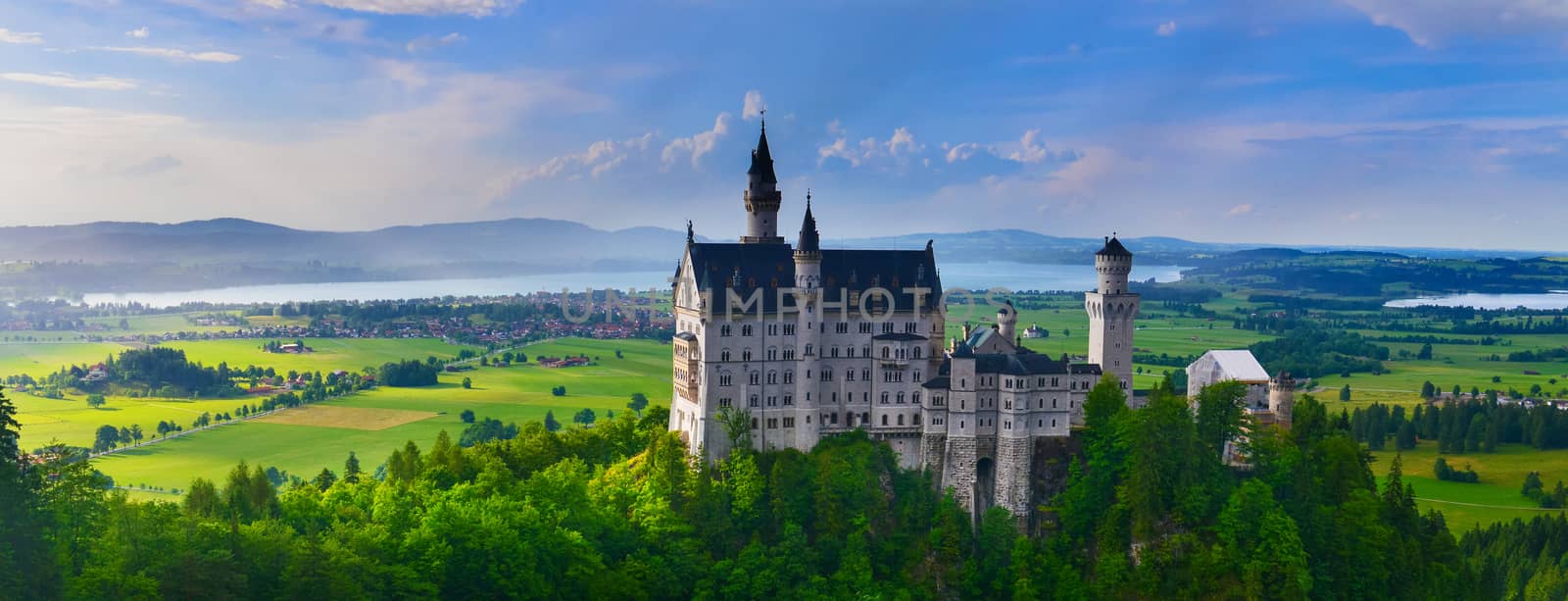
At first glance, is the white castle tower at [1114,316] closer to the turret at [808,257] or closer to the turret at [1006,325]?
the turret at [1006,325]

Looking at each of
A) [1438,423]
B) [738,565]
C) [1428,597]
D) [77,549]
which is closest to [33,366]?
[77,549]

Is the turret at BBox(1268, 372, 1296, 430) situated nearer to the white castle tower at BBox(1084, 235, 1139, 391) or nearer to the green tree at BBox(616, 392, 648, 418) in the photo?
the white castle tower at BBox(1084, 235, 1139, 391)

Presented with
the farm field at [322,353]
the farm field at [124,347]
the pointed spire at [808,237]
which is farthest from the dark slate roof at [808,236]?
the farm field at [322,353]

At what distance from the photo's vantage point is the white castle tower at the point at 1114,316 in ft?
230

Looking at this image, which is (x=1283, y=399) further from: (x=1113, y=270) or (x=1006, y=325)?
(x=1006, y=325)

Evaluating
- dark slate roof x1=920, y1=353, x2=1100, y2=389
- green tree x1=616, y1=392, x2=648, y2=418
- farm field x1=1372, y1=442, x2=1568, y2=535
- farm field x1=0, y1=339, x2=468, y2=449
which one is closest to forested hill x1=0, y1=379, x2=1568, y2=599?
dark slate roof x1=920, y1=353, x2=1100, y2=389

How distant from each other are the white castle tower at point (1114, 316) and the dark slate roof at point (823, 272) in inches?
375

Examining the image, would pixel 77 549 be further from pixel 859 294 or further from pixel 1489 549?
pixel 1489 549

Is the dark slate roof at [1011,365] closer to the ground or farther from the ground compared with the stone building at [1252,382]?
farther from the ground

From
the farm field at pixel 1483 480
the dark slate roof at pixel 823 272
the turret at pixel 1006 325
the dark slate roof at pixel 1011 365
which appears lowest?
the farm field at pixel 1483 480

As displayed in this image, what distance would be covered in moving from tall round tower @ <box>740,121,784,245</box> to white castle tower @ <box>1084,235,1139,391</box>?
61.5ft

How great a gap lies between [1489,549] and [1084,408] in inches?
1465

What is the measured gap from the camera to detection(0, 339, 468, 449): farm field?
112750 millimetres

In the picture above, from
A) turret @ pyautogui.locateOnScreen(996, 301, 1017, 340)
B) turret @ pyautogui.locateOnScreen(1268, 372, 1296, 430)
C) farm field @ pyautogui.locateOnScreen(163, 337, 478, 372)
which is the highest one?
turret @ pyautogui.locateOnScreen(996, 301, 1017, 340)
